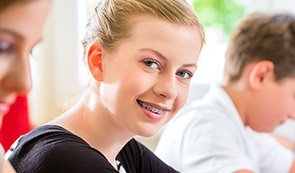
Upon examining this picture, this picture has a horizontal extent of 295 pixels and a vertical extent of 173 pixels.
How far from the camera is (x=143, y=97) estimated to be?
95 cm

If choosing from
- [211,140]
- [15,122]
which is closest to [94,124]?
[211,140]

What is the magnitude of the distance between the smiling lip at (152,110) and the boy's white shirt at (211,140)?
30cm

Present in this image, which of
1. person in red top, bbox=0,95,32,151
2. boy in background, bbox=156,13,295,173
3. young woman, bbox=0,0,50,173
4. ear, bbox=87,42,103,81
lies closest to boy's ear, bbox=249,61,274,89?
boy in background, bbox=156,13,295,173

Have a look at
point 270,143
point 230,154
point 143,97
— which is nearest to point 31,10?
point 143,97

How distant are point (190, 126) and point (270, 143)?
419 millimetres

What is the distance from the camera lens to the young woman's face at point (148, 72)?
948mm

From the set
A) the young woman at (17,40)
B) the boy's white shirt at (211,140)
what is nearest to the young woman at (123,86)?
the boy's white shirt at (211,140)

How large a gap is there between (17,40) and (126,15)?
0.51 m

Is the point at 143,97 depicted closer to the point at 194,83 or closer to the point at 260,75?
the point at 260,75

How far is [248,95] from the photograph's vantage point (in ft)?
4.75

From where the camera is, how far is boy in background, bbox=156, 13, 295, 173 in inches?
52.7

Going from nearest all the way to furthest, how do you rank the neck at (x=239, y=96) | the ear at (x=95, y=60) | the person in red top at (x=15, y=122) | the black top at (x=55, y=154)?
the black top at (x=55, y=154) → the ear at (x=95, y=60) → the neck at (x=239, y=96) → the person in red top at (x=15, y=122)

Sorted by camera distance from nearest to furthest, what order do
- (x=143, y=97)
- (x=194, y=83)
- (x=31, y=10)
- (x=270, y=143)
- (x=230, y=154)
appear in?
(x=31, y=10) → (x=143, y=97) → (x=230, y=154) → (x=270, y=143) → (x=194, y=83)

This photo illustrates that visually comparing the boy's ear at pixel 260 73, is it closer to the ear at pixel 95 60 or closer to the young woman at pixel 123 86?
the young woman at pixel 123 86
